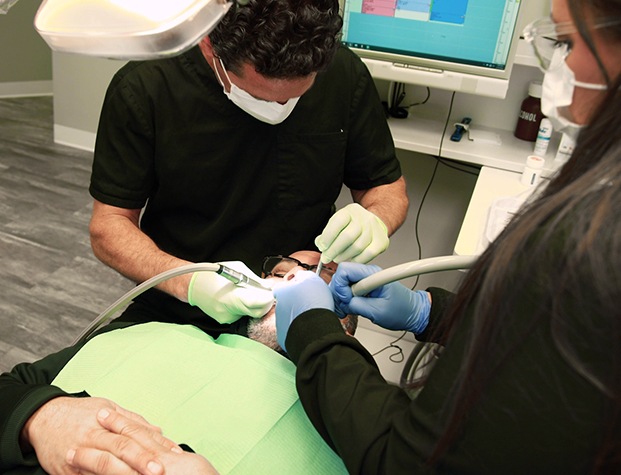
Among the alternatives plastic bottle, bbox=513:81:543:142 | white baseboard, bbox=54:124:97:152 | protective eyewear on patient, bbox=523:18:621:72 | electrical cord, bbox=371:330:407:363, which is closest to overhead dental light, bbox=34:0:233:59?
protective eyewear on patient, bbox=523:18:621:72

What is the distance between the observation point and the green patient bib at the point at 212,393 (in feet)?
3.15

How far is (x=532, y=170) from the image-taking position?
1.88m

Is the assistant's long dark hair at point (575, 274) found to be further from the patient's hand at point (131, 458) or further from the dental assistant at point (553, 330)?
the patient's hand at point (131, 458)

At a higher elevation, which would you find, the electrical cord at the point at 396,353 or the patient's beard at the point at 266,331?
the patient's beard at the point at 266,331

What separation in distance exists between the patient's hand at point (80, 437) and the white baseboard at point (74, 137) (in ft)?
11.4

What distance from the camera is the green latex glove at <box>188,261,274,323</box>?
3.95 feet

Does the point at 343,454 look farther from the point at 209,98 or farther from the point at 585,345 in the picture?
the point at 209,98

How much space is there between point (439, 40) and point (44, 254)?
6.97ft

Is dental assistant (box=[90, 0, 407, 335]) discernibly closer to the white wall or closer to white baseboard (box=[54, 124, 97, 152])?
white baseboard (box=[54, 124, 97, 152])

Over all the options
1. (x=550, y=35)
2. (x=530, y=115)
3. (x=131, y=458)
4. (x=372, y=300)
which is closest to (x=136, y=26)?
(x=550, y=35)

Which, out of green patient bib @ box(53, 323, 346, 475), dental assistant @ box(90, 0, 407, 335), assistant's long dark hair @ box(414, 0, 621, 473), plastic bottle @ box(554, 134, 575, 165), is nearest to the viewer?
assistant's long dark hair @ box(414, 0, 621, 473)

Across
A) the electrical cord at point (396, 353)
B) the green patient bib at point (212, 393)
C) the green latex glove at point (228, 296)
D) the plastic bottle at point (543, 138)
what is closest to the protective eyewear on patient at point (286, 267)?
the green latex glove at point (228, 296)

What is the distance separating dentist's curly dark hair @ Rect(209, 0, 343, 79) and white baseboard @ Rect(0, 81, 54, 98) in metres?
4.61

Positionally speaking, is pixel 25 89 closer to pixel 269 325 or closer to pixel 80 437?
pixel 269 325
